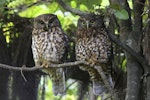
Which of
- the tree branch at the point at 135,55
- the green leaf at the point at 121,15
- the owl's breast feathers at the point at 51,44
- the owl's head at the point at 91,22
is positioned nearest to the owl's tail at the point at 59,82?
the owl's breast feathers at the point at 51,44

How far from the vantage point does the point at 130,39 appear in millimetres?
2006

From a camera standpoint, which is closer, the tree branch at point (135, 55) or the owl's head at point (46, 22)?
the tree branch at point (135, 55)

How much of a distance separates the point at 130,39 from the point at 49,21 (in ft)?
2.35

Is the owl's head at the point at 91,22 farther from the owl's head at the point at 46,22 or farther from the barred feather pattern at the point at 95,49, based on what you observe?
the owl's head at the point at 46,22

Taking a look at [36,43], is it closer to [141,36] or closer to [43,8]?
[43,8]

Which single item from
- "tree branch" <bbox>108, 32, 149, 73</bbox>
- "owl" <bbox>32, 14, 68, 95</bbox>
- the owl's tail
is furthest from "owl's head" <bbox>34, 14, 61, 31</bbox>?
"tree branch" <bbox>108, 32, 149, 73</bbox>

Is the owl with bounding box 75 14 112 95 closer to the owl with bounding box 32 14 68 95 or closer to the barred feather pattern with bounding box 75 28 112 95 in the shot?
the barred feather pattern with bounding box 75 28 112 95

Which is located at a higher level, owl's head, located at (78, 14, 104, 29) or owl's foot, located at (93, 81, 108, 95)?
owl's head, located at (78, 14, 104, 29)

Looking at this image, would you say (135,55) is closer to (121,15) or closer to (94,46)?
(121,15)

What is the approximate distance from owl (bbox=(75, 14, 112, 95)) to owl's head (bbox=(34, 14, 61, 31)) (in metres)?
0.17

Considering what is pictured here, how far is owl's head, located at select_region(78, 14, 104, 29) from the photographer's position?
2.46m

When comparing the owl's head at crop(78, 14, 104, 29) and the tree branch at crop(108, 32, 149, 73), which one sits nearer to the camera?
the tree branch at crop(108, 32, 149, 73)

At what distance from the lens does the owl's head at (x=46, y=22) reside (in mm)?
2535

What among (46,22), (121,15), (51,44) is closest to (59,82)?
(51,44)
